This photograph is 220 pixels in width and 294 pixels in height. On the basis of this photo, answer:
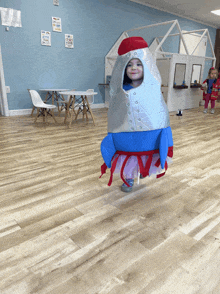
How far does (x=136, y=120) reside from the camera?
4.69ft

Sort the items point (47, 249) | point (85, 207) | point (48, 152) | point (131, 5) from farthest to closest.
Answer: point (131, 5) < point (48, 152) < point (85, 207) < point (47, 249)

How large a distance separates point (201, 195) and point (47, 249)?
45.1 inches

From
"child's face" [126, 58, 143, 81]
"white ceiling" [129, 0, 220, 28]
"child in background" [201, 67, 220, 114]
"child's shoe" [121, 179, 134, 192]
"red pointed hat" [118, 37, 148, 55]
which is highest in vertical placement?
"white ceiling" [129, 0, 220, 28]

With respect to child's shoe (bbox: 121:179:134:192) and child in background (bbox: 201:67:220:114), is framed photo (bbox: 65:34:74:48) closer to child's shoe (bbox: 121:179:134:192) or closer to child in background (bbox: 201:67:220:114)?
child in background (bbox: 201:67:220:114)

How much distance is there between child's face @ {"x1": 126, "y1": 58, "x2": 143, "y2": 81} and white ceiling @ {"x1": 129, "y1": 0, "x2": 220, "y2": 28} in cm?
A: 608

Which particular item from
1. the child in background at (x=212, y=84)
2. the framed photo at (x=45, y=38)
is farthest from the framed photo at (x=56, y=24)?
the child in background at (x=212, y=84)

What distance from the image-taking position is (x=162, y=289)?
0.94m

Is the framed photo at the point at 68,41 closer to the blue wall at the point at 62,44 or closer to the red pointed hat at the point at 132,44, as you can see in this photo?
the blue wall at the point at 62,44

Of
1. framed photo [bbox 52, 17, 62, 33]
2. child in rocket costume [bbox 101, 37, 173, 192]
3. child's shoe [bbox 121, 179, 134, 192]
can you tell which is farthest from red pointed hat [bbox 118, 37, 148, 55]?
framed photo [bbox 52, 17, 62, 33]

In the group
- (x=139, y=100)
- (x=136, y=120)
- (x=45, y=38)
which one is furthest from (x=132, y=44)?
(x=45, y=38)

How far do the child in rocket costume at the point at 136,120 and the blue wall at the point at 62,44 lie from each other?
3.87 meters

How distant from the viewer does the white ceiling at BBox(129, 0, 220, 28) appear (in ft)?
21.4

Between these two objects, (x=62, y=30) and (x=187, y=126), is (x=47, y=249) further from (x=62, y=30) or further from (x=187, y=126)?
(x=62, y=30)

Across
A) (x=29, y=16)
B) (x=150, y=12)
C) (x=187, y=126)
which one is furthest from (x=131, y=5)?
(x=187, y=126)
